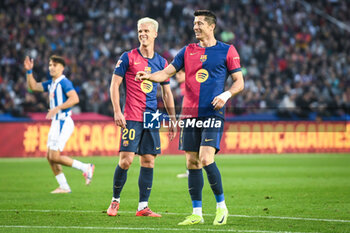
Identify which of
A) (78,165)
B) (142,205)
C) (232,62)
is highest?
(232,62)

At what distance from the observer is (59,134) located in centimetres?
1080

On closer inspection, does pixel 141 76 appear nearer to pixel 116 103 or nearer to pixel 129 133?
pixel 116 103

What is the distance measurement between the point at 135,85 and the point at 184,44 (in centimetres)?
1869

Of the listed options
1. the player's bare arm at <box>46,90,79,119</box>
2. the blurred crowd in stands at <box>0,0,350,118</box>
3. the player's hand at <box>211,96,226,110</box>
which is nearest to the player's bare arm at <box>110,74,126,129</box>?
the player's hand at <box>211,96,226,110</box>

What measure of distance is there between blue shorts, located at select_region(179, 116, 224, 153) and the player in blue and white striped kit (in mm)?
4142

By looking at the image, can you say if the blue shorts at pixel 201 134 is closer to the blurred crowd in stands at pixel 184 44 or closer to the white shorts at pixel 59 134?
the white shorts at pixel 59 134

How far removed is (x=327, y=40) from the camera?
28.8 metres

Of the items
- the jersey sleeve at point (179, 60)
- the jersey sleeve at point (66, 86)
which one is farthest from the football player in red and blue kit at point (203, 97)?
the jersey sleeve at point (66, 86)

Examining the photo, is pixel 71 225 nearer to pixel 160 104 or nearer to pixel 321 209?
pixel 321 209

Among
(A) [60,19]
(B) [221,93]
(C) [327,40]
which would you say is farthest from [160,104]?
(B) [221,93]

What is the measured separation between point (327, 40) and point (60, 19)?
1243 cm

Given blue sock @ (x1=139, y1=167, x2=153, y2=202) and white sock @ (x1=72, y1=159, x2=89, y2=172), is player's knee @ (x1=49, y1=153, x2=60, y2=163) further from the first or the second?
blue sock @ (x1=139, y1=167, x2=153, y2=202)

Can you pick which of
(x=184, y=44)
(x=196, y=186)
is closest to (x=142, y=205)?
(x=196, y=186)

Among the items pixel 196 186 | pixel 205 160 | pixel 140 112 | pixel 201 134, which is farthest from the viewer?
pixel 140 112
